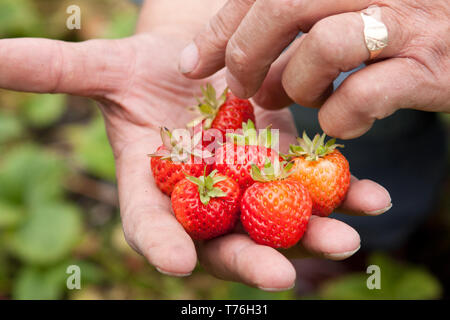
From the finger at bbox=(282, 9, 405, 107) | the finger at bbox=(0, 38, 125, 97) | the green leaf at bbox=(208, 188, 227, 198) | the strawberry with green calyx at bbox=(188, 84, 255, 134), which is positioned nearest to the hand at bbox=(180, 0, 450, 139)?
the finger at bbox=(282, 9, 405, 107)

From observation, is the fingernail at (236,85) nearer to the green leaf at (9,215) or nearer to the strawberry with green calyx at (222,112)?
the strawberry with green calyx at (222,112)

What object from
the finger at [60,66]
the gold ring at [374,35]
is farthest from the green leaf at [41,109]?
the gold ring at [374,35]

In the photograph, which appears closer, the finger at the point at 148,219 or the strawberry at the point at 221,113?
the finger at the point at 148,219

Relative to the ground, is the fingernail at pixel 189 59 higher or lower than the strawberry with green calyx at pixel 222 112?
higher

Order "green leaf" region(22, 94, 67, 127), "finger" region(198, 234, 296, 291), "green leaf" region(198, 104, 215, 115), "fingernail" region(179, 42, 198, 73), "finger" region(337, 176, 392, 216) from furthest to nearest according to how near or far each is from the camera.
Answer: "green leaf" region(22, 94, 67, 127)
"green leaf" region(198, 104, 215, 115)
"fingernail" region(179, 42, 198, 73)
"finger" region(337, 176, 392, 216)
"finger" region(198, 234, 296, 291)

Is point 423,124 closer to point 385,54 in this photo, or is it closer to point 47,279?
point 385,54

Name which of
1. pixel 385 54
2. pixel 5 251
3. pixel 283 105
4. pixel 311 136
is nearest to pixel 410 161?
pixel 311 136

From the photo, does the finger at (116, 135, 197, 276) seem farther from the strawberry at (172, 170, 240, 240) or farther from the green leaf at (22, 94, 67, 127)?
the green leaf at (22, 94, 67, 127)
